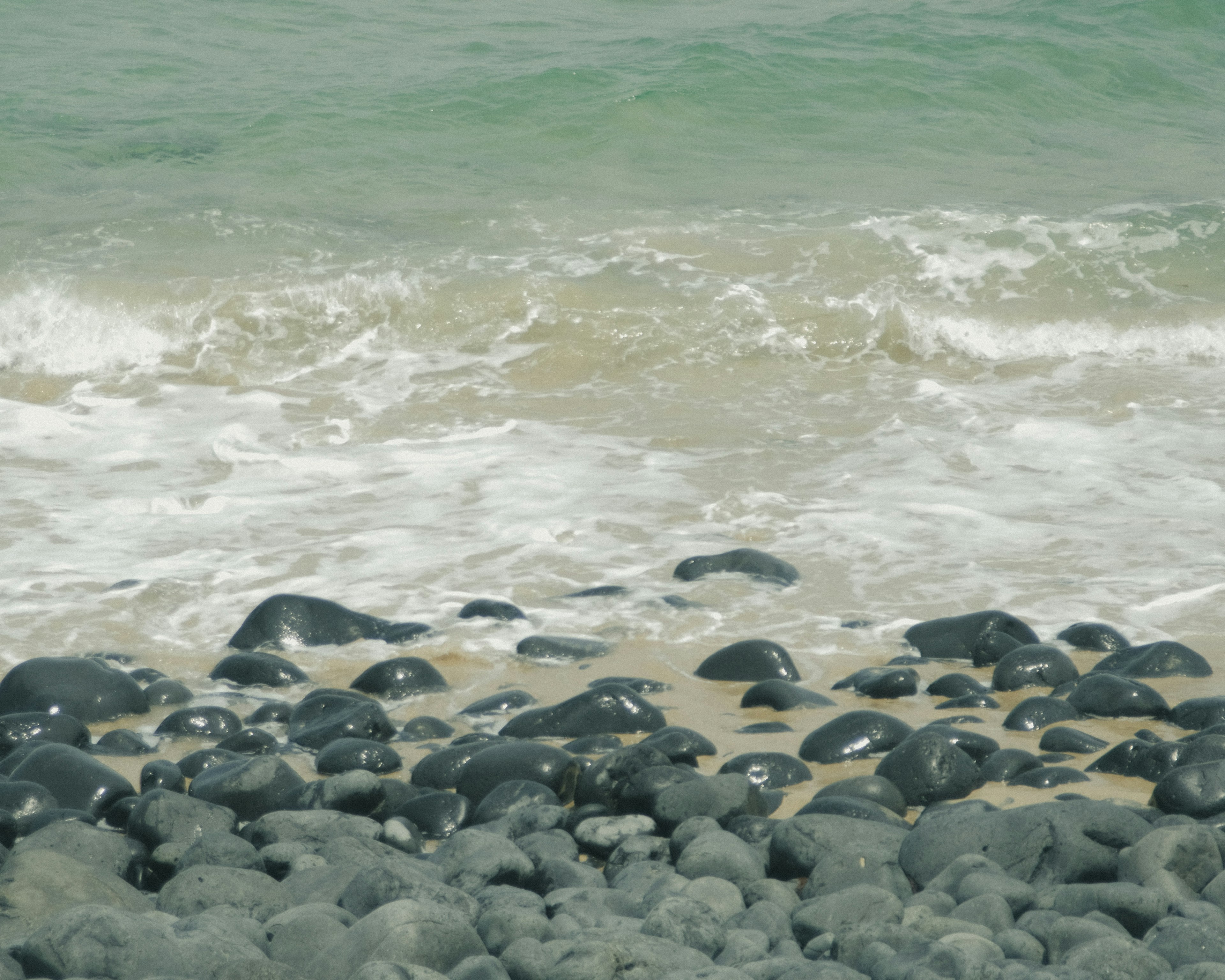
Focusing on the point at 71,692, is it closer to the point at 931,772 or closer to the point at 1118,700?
the point at 931,772

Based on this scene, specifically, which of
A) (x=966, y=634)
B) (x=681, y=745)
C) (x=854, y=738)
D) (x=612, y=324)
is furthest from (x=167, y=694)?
(x=612, y=324)

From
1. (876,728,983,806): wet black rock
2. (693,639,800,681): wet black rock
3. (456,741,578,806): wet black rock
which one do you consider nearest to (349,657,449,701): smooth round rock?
(456,741,578,806): wet black rock

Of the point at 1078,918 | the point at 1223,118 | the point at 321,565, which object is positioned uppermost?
the point at 1223,118

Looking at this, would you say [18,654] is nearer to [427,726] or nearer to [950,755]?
[427,726]

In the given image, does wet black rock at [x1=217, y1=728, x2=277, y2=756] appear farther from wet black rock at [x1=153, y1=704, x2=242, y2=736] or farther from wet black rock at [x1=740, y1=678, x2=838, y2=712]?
wet black rock at [x1=740, y1=678, x2=838, y2=712]

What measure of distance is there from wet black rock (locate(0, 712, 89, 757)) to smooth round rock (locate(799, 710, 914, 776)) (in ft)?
6.19

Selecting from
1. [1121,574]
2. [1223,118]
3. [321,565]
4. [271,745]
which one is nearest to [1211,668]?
[1121,574]

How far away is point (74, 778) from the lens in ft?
9.81

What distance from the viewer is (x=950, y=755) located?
10.0ft

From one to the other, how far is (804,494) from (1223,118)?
32.3 feet

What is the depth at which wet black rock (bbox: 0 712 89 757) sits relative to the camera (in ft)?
11.0

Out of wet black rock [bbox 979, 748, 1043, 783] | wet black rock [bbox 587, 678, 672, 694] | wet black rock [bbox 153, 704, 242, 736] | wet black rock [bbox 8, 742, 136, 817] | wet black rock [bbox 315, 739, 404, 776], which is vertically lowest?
wet black rock [bbox 587, 678, 672, 694]

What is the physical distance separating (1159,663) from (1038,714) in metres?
0.53

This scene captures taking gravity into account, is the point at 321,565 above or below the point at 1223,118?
below
